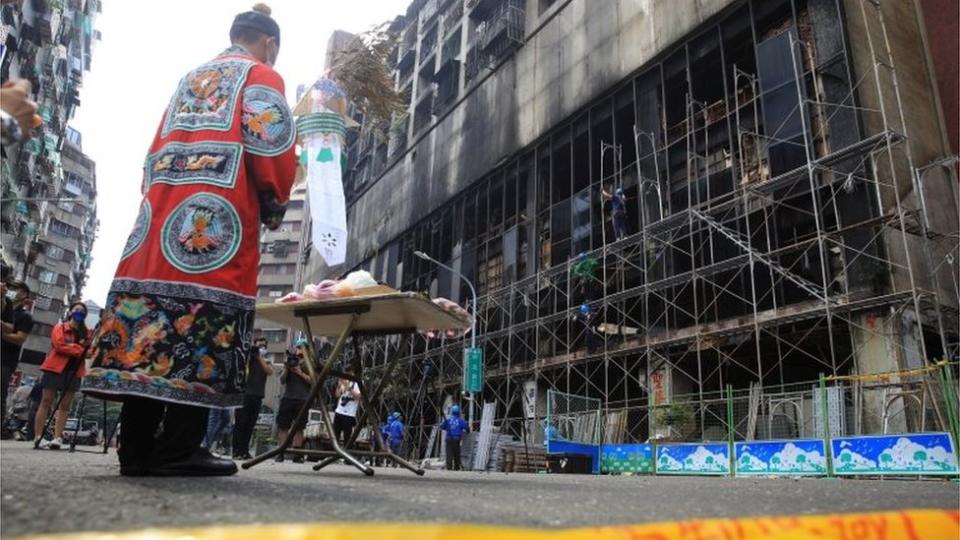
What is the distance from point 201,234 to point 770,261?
12096mm

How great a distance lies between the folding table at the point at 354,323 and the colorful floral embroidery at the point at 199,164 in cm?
99

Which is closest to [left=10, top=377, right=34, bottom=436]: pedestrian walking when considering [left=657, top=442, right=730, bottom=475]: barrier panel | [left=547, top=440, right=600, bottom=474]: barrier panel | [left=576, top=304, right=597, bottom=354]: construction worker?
[left=547, top=440, right=600, bottom=474]: barrier panel

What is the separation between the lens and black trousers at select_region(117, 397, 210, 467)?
6.95ft

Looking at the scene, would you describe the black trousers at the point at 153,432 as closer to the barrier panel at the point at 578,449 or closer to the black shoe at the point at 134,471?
the black shoe at the point at 134,471

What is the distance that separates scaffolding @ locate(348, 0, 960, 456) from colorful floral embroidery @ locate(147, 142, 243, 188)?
30.2 ft

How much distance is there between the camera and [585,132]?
780 inches

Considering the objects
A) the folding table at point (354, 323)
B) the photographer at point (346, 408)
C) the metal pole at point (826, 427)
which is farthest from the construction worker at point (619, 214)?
the folding table at point (354, 323)

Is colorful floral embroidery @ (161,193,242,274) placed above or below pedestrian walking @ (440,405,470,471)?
above

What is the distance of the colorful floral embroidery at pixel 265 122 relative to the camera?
237cm

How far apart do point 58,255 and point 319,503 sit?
63.4 m

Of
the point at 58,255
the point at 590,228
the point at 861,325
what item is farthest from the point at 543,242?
the point at 58,255

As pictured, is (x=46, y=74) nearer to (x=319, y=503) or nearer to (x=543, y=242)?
(x=543, y=242)

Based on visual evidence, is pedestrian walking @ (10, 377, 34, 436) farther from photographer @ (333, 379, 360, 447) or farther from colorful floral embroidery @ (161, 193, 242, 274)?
colorful floral embroidery @ (161, 193, 242, 274)

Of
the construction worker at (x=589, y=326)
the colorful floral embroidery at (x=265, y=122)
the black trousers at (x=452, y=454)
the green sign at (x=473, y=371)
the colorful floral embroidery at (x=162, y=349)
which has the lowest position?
the black trousers at (x=452, y=454)
